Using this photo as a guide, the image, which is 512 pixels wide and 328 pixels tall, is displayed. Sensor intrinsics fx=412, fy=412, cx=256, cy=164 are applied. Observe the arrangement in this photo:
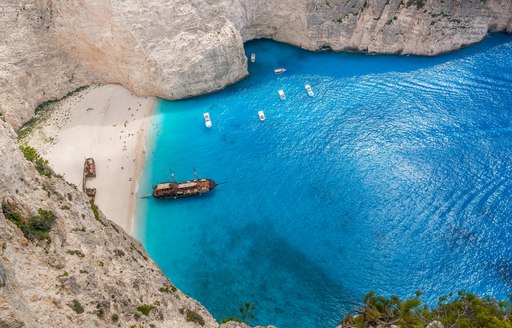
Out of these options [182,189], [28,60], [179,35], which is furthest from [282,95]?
[28,60]

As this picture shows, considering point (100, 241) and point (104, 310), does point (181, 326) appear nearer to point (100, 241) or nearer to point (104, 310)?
point (104, 310)

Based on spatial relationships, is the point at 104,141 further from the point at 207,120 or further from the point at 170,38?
the point at 170,38

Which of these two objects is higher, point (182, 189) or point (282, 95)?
point (282, 95)

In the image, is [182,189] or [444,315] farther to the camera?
[182,189]

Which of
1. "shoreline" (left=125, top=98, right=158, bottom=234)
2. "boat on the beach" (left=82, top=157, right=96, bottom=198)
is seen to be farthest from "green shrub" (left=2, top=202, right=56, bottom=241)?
"boat on the beach" (left=82, top=157, right=96, bottom=198)

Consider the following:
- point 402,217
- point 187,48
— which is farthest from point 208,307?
point 187,48

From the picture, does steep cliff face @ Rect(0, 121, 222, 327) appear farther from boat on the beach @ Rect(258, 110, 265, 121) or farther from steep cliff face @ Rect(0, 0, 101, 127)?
boat on the beach @ Rect(258, 110, 265, 121)

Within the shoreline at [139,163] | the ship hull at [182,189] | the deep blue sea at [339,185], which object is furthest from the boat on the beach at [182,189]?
the shoreline at [139,163]
